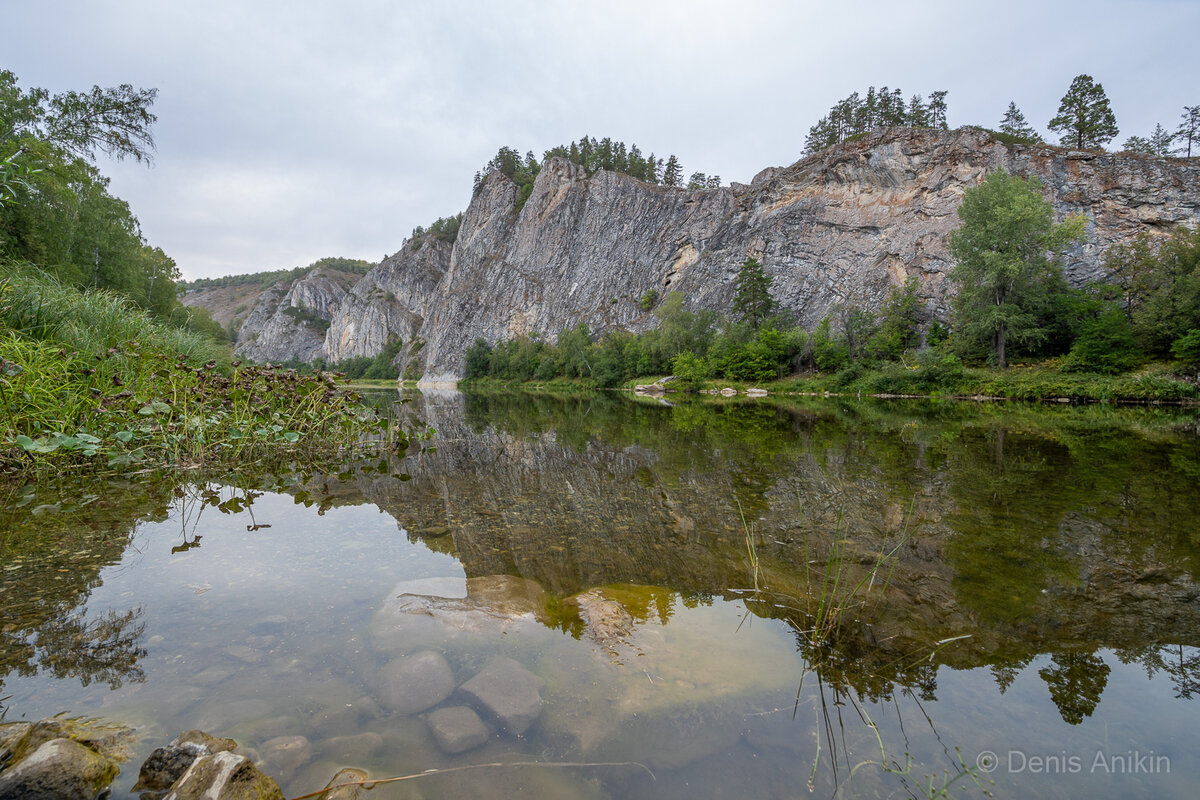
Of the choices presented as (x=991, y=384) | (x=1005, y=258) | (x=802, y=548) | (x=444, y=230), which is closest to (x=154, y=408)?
(x=802, y=548)

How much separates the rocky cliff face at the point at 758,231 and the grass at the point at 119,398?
48531 millimetres

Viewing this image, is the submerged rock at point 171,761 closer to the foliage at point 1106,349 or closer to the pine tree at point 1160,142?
the foliage at point 1106,349

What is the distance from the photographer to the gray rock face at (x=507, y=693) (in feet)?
6.77

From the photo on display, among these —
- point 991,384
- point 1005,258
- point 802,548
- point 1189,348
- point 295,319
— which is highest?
point 295,319

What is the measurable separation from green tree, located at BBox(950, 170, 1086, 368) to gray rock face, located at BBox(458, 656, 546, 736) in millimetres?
39577

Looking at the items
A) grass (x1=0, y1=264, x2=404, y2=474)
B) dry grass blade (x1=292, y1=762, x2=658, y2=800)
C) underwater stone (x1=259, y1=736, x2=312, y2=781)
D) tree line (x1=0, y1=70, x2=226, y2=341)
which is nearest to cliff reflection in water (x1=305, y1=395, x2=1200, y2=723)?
dry grass blade (x1=292, y1=762, x2=658, y2=800)

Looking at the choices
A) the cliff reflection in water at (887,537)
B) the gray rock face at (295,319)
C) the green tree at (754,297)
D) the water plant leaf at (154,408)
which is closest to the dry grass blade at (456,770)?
the cliff reflection in water at (887,537)

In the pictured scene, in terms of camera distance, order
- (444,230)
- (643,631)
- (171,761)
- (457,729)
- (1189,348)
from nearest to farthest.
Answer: (171,761), (457,729), (643,631), (1189,348), (444,230)

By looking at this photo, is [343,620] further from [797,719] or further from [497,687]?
[797,719]

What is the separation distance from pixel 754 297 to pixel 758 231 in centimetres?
932

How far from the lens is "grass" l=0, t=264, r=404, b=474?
5.77 meters

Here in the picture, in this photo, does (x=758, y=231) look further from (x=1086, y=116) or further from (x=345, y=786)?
(x=345, y=786)

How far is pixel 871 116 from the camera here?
60750 mm

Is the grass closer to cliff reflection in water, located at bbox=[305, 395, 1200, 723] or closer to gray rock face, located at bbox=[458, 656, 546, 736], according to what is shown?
cliff reflection in water, located at bbox=[305, 395, 1200, 723]
